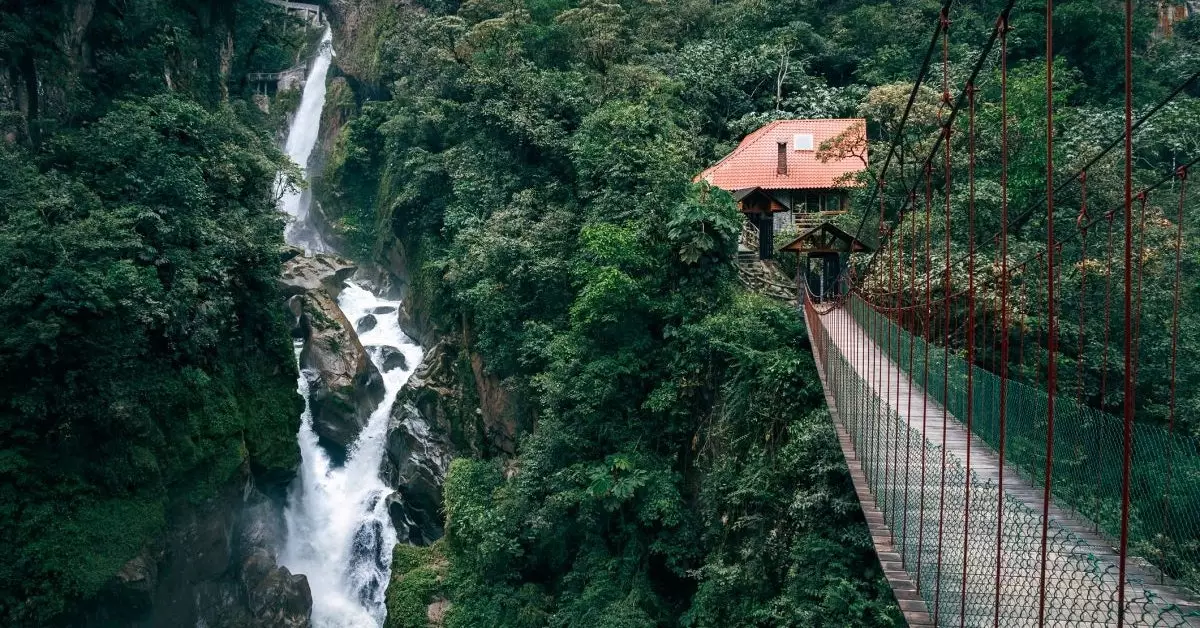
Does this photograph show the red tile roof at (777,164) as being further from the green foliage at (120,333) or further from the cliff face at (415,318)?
the green foliage at (120,333)

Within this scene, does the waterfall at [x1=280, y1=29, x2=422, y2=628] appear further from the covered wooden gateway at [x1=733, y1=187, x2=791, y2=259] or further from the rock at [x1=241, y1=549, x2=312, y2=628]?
the covered wooden gateway at [x1=733, y1=187, x2=791, y2=259]


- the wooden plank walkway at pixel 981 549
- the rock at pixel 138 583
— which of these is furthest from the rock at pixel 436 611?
the wooden plank walkway at pixel 981 549

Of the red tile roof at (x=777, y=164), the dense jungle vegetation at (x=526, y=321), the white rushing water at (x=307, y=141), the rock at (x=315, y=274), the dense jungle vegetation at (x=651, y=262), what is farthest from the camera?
the white rushing water at (x=307, y=141)

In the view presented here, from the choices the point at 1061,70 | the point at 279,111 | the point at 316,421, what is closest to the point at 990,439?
the point at 1061,70

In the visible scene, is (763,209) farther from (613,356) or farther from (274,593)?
(274,593)

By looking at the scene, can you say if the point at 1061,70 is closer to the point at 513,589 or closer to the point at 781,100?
the point at 781,100

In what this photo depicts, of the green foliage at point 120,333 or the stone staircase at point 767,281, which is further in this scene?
the stone staircase at point 767,281

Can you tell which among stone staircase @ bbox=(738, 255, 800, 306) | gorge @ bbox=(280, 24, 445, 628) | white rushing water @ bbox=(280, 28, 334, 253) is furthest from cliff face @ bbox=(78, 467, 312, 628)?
white rushing water @ bbox=(280, 28, 334, 253)
